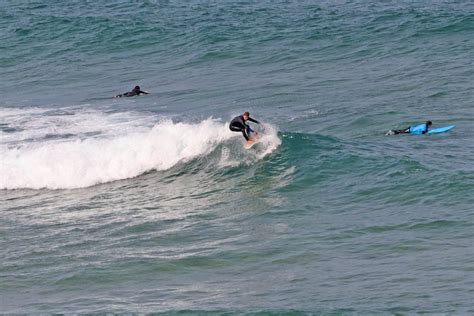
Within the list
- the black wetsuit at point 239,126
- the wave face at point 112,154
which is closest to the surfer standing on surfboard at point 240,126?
the black wetsuit at point 239,126

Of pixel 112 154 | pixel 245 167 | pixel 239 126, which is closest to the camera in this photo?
pixel 245 167

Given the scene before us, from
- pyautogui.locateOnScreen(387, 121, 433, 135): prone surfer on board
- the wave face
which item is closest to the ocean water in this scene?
the wave face

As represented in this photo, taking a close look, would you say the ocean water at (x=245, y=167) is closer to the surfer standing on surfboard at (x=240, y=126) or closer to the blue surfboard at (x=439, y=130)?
the blue surfboard at (x=439, y=130)

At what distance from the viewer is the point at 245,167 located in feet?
75.9

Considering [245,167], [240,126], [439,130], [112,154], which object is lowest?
[439,130]

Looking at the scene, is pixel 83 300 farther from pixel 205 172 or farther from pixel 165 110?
pixel 165 110

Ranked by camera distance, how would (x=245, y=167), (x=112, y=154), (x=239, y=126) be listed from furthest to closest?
(x=112, y=154) < (x=239, y=126) < (x=245, y=167)

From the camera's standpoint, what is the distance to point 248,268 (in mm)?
16109

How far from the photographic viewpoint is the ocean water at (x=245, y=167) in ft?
49.9

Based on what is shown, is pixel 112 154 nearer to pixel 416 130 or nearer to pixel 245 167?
pixel 245 167

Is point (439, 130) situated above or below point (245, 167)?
below

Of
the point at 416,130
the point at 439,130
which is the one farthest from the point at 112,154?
the point at 439,130

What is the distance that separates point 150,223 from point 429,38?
21.8m

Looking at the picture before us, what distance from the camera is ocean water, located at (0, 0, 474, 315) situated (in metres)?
15.2
